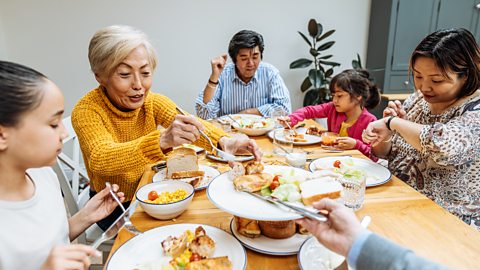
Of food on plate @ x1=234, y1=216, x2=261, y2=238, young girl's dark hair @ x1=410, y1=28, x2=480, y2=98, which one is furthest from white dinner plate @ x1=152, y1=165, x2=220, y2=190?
young girl's dark hair @ x1=410, y1=28, x2=480, y2=98

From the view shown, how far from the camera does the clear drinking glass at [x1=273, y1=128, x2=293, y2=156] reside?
5.34 ft

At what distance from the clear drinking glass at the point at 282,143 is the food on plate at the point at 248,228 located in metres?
0.71

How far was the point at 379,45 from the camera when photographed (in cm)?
366

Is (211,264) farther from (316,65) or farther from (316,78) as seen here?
(316,65)

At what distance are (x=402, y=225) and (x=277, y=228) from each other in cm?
41

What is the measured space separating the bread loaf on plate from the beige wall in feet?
7.95

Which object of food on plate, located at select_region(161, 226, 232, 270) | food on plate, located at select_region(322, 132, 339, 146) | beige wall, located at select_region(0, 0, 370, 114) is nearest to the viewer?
food on plate, located at select_region(161, 226, 232, 270)

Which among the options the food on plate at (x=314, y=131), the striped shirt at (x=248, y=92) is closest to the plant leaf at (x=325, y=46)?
the striped shirt at (x=248, y=92)

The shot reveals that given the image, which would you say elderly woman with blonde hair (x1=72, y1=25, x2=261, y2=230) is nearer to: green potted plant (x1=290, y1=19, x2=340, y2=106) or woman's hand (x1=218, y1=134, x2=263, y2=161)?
woman's hand (x1=218, y1=134, x2=263, y2=161)

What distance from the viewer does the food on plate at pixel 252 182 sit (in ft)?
3.10

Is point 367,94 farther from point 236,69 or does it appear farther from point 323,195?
point 323,195

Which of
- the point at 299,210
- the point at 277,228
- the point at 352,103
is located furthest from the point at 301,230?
the point at 352,103

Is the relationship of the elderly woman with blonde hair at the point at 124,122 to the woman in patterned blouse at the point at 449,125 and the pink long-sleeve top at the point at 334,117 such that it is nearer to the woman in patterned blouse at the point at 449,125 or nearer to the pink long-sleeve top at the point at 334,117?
the woman in patterned blouse at the point at 449,125

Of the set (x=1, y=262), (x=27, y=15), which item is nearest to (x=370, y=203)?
(x=1, y=262)
